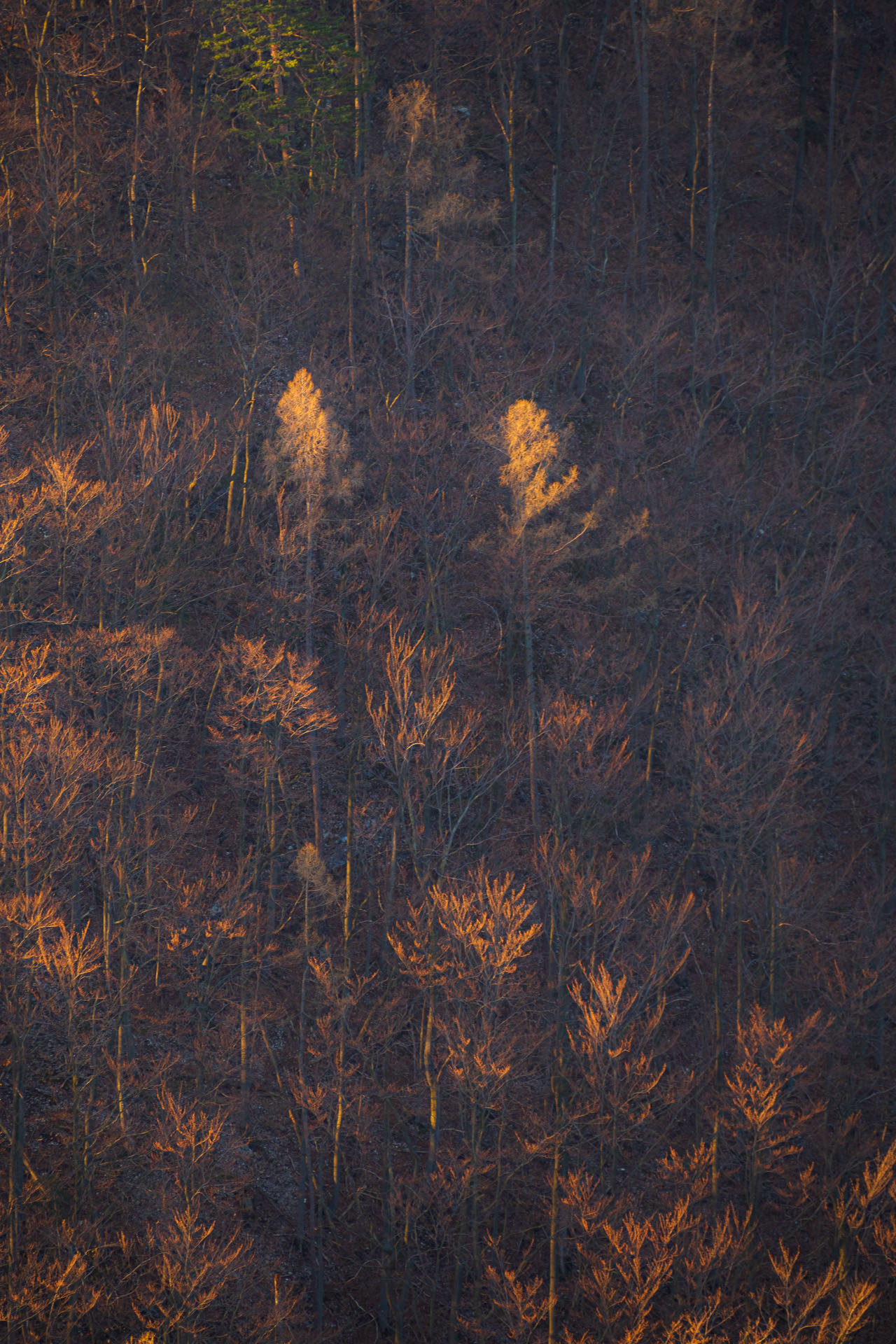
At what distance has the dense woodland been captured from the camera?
21.5 metres

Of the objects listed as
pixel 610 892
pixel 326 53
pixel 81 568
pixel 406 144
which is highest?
pixel 326 53

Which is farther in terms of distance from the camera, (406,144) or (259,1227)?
(406,144)

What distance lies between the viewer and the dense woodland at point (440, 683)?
70.4 ft

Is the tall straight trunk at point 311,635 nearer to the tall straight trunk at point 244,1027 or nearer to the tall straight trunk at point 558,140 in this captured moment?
the tall straight trunk at point 244,1027

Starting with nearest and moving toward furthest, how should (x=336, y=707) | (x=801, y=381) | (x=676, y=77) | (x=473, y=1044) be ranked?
1. (x=473, y=1044)
2. (x=336, y=707)
3. (x=801, y=381)
4. (x=676, y=77)

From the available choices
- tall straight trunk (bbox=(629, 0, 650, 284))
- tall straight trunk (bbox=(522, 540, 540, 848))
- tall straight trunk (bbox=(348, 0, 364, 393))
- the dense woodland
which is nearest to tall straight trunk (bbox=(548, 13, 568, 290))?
the dense woodland

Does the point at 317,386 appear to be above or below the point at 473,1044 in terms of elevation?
above

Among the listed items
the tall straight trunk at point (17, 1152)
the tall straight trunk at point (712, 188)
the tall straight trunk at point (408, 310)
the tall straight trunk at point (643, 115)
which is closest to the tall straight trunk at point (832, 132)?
the tall straight trunk at point (712, 188)

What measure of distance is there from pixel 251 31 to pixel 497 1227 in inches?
1299

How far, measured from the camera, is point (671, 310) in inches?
1308

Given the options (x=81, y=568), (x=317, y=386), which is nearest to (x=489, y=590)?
(x=317, y=386)

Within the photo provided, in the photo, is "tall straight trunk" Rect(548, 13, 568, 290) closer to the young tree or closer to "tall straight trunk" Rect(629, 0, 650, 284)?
"tall straight trunk" Rect(629, 0, 650, 284)

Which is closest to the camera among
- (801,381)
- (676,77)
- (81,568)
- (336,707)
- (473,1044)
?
(473,1044)

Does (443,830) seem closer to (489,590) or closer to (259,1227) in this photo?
(489,590)
